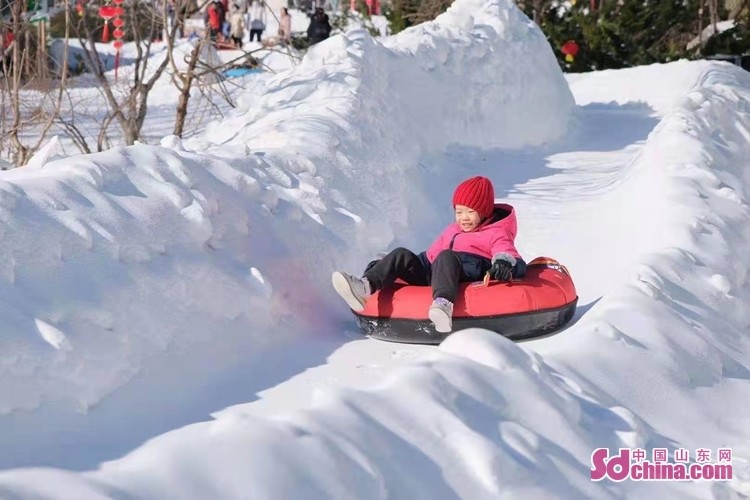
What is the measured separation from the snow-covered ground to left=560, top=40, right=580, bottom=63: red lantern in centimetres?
1123

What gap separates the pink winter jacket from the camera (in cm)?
548

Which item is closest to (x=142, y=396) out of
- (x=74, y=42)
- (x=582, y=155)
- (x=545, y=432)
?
(x=545, y=432)

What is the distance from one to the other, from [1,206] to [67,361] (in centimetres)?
75

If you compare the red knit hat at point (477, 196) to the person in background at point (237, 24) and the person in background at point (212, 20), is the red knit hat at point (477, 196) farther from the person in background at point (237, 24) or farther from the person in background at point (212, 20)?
the person in background at point (237, 24)

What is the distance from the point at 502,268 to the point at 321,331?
3.36ft

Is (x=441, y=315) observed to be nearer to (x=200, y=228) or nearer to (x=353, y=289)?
(x=353, y=289)

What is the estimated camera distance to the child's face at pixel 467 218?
5590mm

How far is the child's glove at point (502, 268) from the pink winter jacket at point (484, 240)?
0.47 ft

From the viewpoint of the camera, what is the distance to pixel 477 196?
5.59m

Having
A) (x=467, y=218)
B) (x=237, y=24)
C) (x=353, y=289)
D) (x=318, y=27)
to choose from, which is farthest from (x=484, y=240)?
(x=237, y=24)

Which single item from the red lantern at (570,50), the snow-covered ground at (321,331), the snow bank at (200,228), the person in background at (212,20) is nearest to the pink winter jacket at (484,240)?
the snow-covered ground at (321,331)

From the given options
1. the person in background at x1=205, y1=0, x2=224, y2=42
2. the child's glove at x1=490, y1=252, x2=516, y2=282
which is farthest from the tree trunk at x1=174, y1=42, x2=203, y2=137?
the child's glove at x1=490, y1=252, x2=516, y2=282

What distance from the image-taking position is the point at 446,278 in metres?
5.16

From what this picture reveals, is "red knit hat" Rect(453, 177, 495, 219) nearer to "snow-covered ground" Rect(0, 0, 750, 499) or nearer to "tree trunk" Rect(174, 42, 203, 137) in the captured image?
"snow-covered ground" Rect(0, 0, 750, 499)
